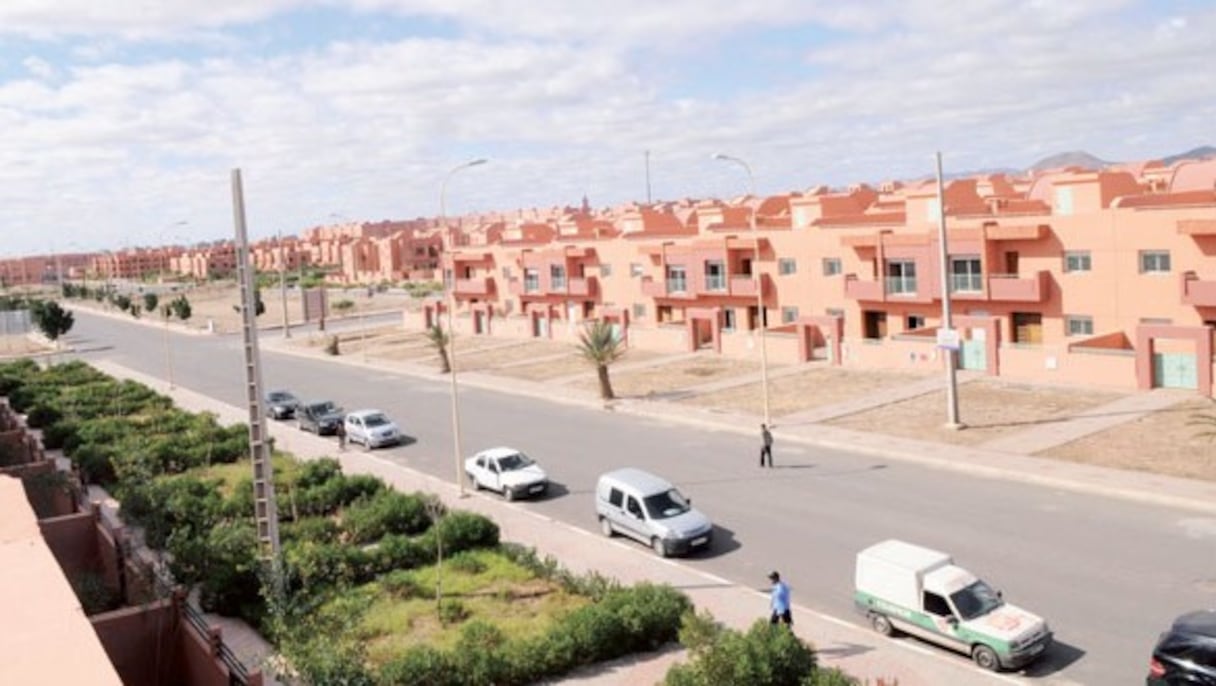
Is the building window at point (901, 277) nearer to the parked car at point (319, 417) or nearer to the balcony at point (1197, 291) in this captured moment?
the balcony at point (1197, 291)

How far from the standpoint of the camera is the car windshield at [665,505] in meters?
23.2

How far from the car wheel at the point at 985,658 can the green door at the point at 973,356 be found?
89.4ft

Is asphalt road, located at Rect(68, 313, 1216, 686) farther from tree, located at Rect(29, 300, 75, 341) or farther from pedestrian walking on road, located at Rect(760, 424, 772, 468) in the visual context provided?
tree, located at Rect(29, 300, 75, 341)

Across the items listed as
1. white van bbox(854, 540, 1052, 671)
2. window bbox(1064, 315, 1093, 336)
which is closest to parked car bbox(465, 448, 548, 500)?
white van bbox(854, 540, 1052, 671)

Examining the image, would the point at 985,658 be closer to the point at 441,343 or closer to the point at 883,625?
the point at 883,625

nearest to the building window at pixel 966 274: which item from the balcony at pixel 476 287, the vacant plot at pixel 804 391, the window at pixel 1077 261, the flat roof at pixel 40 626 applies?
the window at pixel 1077 261

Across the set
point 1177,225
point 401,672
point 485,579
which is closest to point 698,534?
point 485,579

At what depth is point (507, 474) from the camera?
2869 centimetres

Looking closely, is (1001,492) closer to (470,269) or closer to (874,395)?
(874,395)

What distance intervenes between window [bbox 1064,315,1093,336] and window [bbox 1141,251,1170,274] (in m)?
2.93

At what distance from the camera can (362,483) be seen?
28766 mm

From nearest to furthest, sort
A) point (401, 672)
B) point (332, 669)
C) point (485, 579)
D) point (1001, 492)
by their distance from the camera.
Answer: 1. point (332, 669)
2. point (401, 672)
3. point (485, 579)
4. point (1001, 492)

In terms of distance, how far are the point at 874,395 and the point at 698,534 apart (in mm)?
18793

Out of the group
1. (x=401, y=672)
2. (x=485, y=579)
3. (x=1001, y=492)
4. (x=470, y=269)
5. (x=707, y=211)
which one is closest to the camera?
(x=401, y=672)
